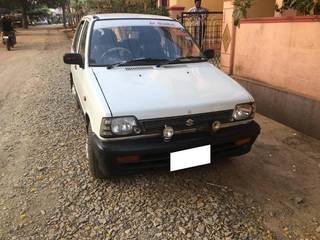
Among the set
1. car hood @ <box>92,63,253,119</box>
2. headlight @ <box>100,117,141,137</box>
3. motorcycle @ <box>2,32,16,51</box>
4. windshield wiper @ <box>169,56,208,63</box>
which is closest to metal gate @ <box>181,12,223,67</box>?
windshield wiper @ <box>169,56,208,63</box>

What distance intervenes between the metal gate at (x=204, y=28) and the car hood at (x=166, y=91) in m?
6.00

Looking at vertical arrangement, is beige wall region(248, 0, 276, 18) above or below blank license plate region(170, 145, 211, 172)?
above

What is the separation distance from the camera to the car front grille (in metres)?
3.07

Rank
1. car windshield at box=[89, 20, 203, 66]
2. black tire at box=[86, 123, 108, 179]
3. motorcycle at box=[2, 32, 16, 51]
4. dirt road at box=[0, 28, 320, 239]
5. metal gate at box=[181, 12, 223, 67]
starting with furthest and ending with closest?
1. motorcycle at box=[2, 32, 16, 51]
2. metal gate at box=[181, 12, 223, 67]
3. car windshield at box=[89, 20, 203, 66]
4. black tire at box=[86, 123, 108, 179]
5. dirt road at box=[0, 28, 320, 239]

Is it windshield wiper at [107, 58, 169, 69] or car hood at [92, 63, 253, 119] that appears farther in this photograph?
windshield wiper at [107, 58, 169, 69]

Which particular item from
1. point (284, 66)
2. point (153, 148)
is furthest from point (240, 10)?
point (153, 148)

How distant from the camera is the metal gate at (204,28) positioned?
32.4 feet

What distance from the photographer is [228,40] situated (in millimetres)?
7184

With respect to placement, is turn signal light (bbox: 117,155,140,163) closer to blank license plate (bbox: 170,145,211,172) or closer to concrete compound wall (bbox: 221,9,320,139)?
blank license plate (bbox: 170,145,211,172)

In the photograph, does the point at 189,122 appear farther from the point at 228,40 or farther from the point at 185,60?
the point at 228,40

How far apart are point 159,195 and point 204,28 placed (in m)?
7.56

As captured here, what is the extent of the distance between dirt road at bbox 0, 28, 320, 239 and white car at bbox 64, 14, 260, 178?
0.37m

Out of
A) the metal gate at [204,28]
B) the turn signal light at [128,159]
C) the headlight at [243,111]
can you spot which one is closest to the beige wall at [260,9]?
the metal gate at [204,28]

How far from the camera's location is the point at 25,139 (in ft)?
16.0
